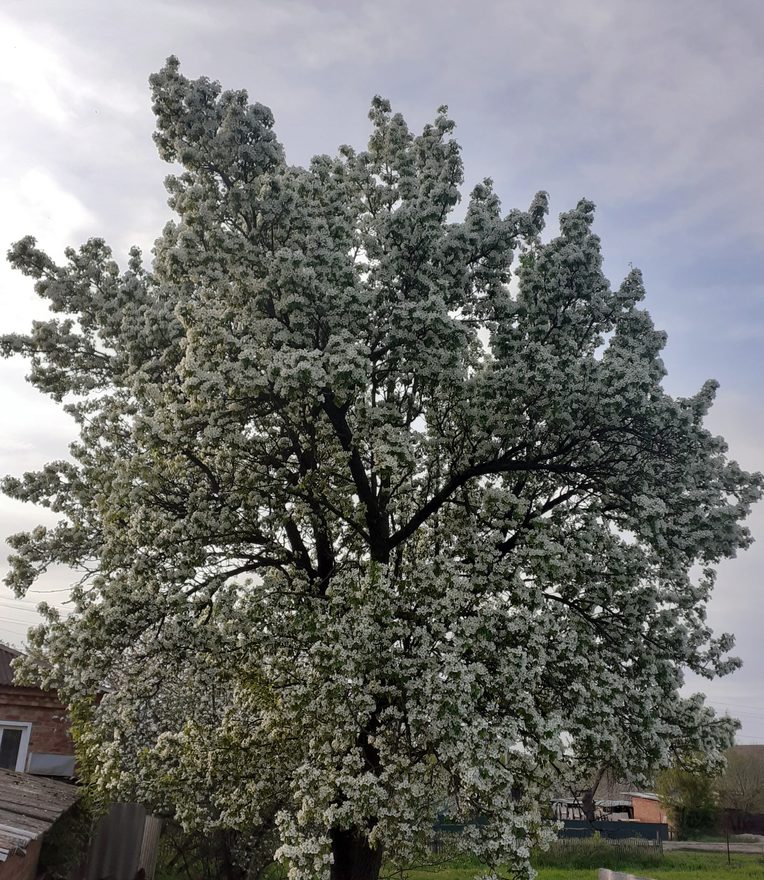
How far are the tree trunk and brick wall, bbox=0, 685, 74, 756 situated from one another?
11715 mm

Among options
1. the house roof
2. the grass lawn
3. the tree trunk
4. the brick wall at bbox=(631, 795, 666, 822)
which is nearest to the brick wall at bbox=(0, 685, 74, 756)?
the house roof

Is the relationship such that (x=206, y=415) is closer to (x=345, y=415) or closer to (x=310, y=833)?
(x=345, y=415)

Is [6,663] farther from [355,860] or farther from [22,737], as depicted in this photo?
[355,860]

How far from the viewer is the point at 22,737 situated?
24.2 metres

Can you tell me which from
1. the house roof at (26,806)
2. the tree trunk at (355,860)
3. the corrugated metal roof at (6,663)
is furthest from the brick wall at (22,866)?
the corrugated metal roof at (6,663)

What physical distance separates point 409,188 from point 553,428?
20.7 ft

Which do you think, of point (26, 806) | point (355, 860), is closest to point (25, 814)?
point (26, 806)

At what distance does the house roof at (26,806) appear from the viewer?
1140 cm

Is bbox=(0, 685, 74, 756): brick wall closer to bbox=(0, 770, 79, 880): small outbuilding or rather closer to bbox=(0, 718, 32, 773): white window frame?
bbox=(0, 718, 32, 773): white window frame

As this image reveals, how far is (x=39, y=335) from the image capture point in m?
18.3

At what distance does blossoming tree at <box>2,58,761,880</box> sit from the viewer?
13984 millimetres

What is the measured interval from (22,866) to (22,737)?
865cm

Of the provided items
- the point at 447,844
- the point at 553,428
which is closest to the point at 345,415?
the point at 553,428

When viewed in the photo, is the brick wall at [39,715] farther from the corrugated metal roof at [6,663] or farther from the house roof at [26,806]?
the corrugated metal roof at [6,663]
